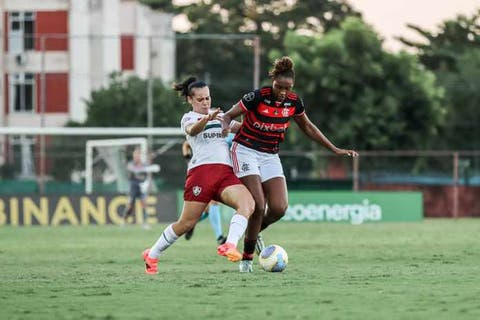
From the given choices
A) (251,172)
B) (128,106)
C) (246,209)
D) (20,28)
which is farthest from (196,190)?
(20,28)

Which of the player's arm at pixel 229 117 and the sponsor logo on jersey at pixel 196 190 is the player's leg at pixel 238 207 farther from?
the player's arm at pixel 229 117

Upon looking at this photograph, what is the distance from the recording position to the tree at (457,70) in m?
62.7

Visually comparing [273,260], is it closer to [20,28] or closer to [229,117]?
[229,117]

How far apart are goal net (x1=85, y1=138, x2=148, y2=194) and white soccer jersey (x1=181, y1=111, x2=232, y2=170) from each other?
29168 mm

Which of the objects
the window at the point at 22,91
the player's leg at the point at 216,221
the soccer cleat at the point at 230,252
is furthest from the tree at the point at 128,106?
the soccer cleat at the point at 230,252

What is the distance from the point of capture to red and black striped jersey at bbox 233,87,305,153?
15.0 meters

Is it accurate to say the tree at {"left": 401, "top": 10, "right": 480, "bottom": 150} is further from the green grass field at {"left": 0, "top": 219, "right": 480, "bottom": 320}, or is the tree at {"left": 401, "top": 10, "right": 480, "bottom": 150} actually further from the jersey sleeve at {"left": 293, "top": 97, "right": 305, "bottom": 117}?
the jersey sleeve at {"left": 293, "top": 97, "right": 305, "bottom": 117}

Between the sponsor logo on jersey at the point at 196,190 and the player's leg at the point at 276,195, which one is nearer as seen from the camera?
the sponsor logo on jersey at the point at 196,190

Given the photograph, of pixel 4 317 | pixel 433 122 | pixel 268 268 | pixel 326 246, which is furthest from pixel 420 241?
pixel 433 122

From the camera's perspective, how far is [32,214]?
128 ft

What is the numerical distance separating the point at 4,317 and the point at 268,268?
4.81 m

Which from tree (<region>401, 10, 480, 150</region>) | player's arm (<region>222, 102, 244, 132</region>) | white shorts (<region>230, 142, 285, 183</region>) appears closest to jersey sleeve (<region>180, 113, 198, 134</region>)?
player's arm (<region>222, 102, 244, 132</region>)

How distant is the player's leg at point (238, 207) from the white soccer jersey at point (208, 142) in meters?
0.36

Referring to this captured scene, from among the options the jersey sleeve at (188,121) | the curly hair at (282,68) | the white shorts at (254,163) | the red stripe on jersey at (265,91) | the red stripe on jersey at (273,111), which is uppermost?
the curly hair at (282,68)
